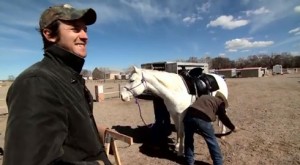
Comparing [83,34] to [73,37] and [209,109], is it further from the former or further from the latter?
[209,109]

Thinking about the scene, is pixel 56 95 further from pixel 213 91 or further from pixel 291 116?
pixel 291 116

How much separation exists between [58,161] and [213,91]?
19.6 feet

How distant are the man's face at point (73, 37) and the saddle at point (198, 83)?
193 inches

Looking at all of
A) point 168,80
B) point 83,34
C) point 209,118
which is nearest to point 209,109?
point 209,118

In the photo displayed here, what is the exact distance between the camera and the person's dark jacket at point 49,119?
93 centimetres

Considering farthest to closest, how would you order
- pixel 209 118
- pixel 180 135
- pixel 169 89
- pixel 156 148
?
pixel 156 148
pixel 169 89
pixel 180 135
pixel 209 118

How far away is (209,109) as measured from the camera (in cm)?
461

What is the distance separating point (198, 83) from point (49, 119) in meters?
5.49

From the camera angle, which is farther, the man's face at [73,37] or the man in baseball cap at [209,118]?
the man in baseball cap at [209,118]

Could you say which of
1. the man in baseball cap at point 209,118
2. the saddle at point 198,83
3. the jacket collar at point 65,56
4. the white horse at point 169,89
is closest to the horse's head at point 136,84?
the white horse at point 169,89

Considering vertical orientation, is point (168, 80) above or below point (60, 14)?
below

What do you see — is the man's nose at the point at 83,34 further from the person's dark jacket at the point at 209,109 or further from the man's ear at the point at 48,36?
the person's dark jacket at the point at 209,109

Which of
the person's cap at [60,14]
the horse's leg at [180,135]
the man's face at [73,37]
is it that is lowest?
the horse's leg at [180,135]

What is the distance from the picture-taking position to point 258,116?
29.4ft
